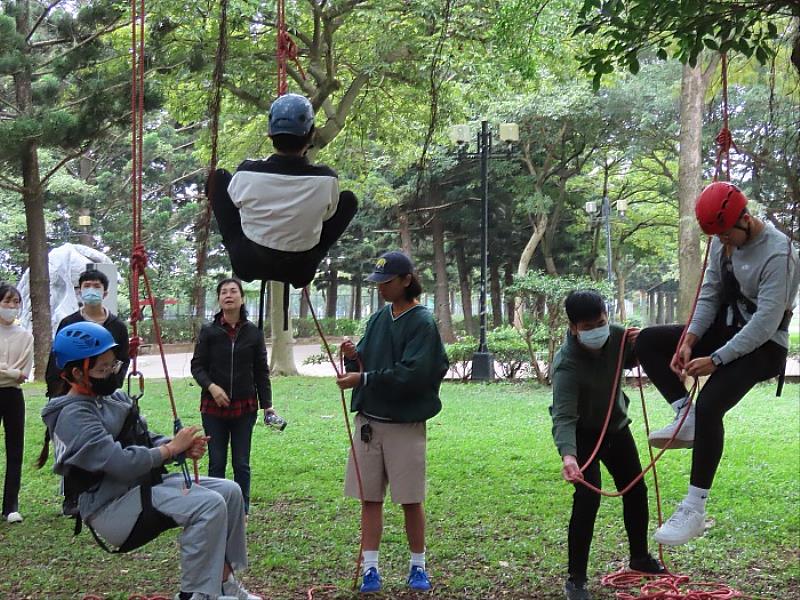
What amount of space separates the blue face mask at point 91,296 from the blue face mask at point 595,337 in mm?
2850

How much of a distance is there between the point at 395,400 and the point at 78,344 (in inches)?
64.1

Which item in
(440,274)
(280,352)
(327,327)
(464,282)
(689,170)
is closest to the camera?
(689,170)

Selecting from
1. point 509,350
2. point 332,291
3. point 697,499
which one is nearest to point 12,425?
point 697,499

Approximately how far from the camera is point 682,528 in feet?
11.9

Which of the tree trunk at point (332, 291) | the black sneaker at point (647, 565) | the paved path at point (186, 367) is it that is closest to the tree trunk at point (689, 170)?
the paved path at point (186, 367)

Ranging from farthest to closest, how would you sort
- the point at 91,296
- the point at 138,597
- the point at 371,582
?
the point at 91,296 → the point at 371,582 → the point at 138,597

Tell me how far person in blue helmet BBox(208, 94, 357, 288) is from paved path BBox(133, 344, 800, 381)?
1276 centimetres

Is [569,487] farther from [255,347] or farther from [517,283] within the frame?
[517,283]

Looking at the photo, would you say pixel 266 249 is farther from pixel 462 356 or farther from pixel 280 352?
pixel 280 352

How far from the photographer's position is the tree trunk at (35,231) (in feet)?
42.0

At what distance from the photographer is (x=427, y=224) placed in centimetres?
2853

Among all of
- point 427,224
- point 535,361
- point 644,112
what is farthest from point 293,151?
point 427,224

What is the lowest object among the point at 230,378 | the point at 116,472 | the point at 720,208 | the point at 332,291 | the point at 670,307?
the point at 670,307

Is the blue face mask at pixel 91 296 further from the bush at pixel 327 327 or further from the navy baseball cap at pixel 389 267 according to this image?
the bush at pixel 327 327
